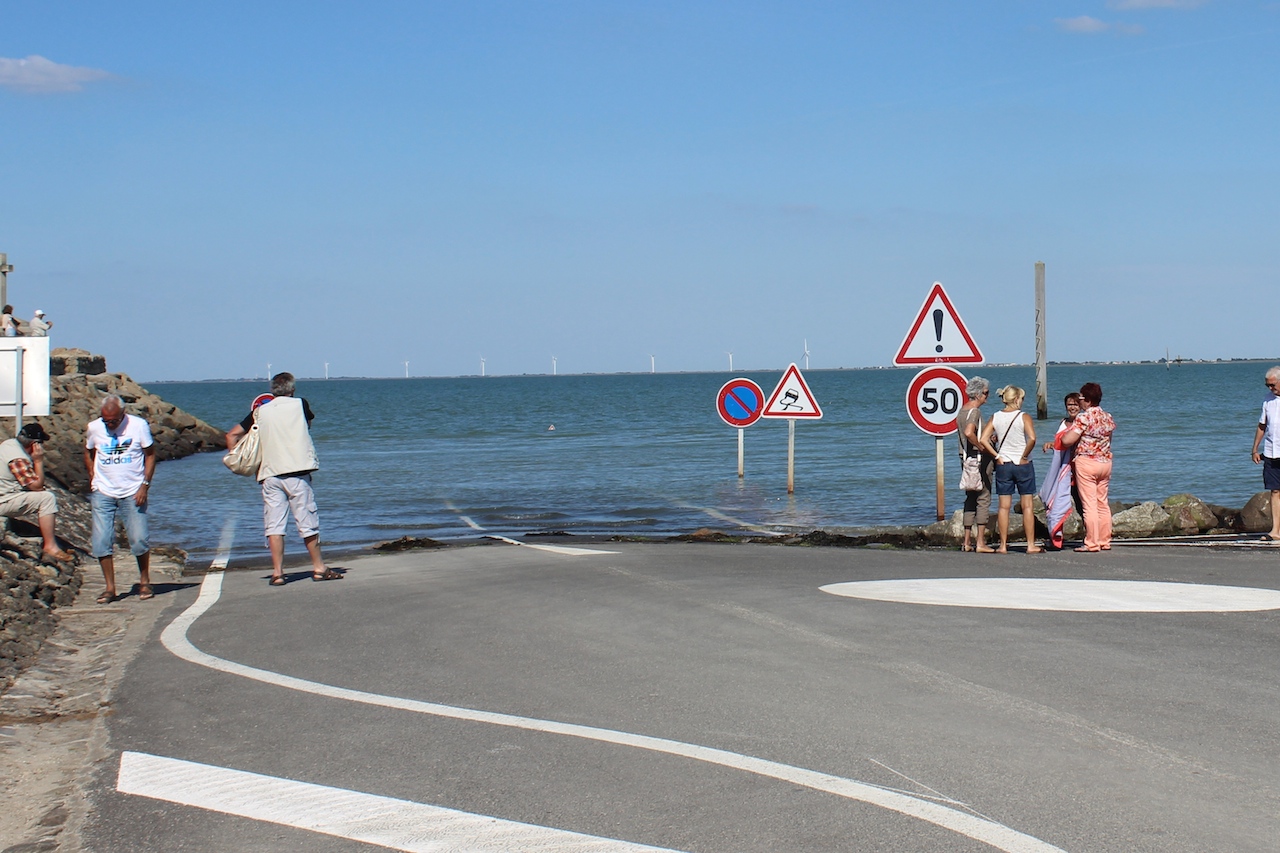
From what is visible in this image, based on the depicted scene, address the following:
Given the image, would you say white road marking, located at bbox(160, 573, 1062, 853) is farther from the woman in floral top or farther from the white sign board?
the woman in floral top

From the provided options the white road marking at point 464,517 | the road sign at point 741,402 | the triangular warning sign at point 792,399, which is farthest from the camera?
the road sign at point 741,402

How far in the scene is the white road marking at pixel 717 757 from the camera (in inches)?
164

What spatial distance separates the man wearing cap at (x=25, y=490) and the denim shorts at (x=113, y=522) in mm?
1225

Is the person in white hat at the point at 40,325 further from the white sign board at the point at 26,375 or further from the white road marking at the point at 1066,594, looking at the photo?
the white road marking at the point at 1066,594

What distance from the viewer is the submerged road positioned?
4.34 meters

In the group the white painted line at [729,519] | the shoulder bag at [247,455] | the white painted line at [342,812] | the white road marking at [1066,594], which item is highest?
the shoulder bag at [247,455]

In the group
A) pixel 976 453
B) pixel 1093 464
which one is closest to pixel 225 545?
pixel 976 453

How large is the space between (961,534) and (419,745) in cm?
995

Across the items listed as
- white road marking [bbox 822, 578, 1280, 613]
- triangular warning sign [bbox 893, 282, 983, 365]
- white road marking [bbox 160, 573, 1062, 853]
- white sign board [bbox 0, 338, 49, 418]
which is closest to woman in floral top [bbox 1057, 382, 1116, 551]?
triangular warning sign [bbox 893, 282, 983, 365]

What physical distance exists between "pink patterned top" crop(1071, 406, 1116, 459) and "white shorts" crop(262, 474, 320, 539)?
7542mm

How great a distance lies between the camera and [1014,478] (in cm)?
1246

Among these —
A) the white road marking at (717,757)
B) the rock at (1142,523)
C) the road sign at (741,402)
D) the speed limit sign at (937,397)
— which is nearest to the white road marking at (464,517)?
the road sign at (741,402)

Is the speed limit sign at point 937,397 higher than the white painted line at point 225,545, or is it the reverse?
the speed limit sign at point 937,397

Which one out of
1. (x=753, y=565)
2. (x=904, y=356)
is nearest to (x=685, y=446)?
(x=904, y=356)
